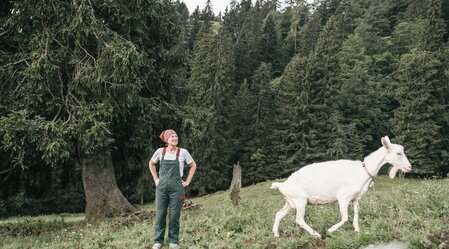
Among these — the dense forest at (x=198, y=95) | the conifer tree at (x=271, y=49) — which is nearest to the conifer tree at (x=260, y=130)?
the dense forest at (x=198, y=95)

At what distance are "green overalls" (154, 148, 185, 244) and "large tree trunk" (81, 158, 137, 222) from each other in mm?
7912

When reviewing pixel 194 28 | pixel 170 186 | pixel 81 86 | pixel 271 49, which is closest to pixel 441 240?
pixel 170 186

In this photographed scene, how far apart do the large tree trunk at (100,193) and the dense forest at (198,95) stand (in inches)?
1.9

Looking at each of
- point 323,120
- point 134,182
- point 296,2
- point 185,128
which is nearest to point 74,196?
point 323,120

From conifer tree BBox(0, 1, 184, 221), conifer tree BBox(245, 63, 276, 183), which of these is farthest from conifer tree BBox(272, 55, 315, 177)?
conifer tree BBox(0, 1, 184, 221)

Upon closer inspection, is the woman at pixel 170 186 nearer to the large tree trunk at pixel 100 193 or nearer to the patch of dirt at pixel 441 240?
the patch of dirt at pixel 441 240

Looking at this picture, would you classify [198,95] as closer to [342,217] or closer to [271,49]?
[271,49]

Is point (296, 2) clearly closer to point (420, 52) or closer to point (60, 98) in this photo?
point (420, 52)

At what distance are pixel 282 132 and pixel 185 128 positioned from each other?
40974 millimetres

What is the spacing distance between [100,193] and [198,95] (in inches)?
1562

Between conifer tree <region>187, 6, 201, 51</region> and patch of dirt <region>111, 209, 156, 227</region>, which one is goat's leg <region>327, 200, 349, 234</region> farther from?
conifer tree <region>187, 6, 201, 51</region>

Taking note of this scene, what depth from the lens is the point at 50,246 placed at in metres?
10.4

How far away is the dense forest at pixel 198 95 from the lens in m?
14.1

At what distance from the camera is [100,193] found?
52.9 feet
